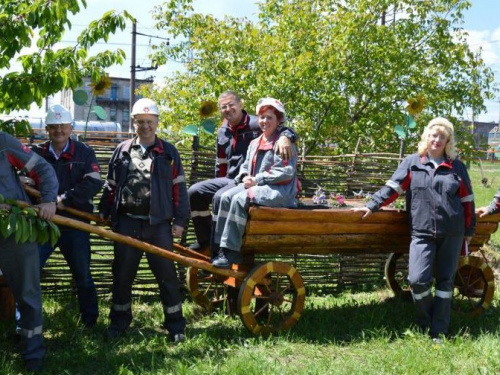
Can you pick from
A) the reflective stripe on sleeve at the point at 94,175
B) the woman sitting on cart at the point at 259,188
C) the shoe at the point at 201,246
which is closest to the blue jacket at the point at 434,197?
the woman sitting on cart at the point at 259,188

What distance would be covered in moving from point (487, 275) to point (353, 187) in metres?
2.01

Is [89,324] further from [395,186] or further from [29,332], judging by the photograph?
[395,186]

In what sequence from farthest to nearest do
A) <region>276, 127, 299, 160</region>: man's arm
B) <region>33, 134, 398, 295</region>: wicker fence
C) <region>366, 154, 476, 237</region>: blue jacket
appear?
<region>33, 134, 398, 295</region>: wicker fence → <region>366, 154, 476, 237</region>: blue jacket → <region>276, 127, 299, 160</region>: man's arm

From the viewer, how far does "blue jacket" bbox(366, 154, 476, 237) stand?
5227 millimetres

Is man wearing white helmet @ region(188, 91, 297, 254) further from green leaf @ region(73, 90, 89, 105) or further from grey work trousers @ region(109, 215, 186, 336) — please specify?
green leaf @ region(73, 90, 89, 105)

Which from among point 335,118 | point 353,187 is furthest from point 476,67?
point 353,187

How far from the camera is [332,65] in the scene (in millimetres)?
9227

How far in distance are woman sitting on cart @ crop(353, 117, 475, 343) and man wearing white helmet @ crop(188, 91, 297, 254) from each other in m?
1.17

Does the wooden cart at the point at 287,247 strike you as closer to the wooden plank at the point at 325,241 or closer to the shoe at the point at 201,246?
the wooden plank at the point at 325,241

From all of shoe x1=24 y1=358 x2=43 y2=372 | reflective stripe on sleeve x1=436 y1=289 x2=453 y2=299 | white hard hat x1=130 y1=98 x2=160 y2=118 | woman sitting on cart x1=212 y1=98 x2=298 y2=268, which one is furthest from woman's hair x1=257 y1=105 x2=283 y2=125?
shoe x1=24 y1=358 x2=43 y2=372

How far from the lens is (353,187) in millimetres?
7645

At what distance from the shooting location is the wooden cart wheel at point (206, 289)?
20.1ft

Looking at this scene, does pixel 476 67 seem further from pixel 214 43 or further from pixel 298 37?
pixel 214 43

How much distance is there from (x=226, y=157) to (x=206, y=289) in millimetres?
1457
